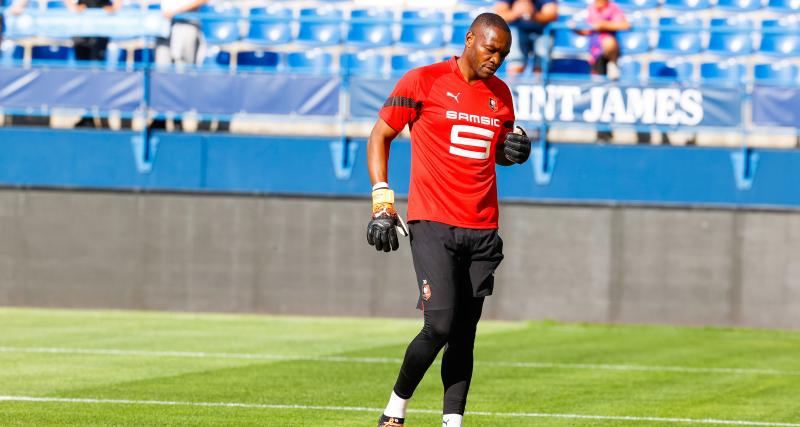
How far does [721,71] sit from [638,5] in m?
1.71

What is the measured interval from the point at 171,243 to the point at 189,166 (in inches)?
50.5

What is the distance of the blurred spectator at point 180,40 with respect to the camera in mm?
21016

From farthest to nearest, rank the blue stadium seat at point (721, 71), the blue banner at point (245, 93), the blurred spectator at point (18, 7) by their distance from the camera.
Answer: the blue stadium seat at point (721, 71)
the blurred spectator at point (18, 7)
the blue banner at point (245, 93)

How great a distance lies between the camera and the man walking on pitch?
Result: 7496 millimetres

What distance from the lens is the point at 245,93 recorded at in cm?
2022

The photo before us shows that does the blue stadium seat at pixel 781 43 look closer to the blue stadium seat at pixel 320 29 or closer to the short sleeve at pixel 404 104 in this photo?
the blue stadium seat at pixel 320 29

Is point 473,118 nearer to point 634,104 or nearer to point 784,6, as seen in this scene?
point 634,104

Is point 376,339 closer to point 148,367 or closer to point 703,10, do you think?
point 148,367

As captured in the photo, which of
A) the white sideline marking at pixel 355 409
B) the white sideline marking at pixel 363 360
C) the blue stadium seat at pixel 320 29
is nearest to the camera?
the white sideline marking at pixel 355 409

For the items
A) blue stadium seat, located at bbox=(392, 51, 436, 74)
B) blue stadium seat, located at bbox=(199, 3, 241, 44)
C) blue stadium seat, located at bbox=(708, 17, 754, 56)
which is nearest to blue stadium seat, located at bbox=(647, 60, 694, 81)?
blue stadium seat, located at bbox=(708, 17, 754, 56)

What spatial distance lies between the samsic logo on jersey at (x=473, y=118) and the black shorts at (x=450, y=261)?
0.56m

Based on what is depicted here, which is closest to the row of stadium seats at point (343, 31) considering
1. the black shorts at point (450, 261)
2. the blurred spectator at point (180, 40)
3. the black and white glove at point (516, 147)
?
the blurred spectator at point (180, 40)

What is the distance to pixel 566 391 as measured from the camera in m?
11.1

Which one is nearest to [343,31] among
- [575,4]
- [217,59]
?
[217,59]
